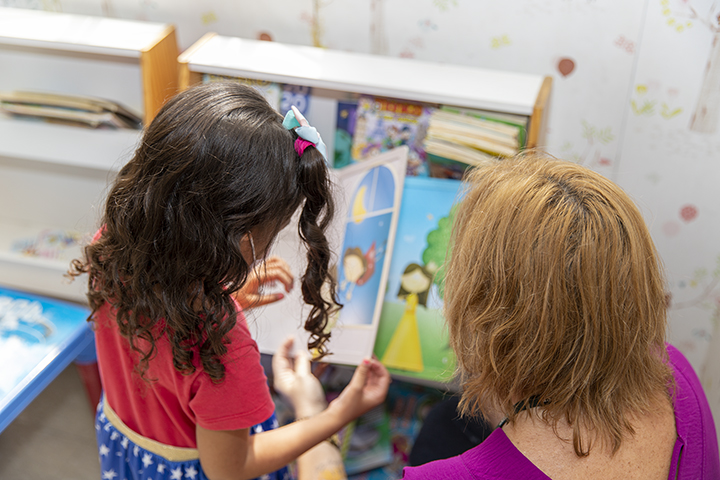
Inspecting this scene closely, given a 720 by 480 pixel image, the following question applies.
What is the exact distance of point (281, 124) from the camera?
749 millimetres

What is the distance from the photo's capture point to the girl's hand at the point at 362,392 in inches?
→ 41.9

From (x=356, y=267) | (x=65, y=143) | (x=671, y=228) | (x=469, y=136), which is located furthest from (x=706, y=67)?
(x=65, y=143)

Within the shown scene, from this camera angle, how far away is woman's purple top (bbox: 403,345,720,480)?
686 mm

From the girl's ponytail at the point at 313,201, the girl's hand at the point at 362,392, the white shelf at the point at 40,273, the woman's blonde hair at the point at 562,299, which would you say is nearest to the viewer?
the woman's blonde hair at the point at 562,299

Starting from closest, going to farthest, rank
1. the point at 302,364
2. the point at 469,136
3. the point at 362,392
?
the point at 362,392
the point at 302,364
the point at 469,136

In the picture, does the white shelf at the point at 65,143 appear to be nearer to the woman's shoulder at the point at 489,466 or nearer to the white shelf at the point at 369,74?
the white shelf at the point at 369,74

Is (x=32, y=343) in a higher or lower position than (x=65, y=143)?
lower

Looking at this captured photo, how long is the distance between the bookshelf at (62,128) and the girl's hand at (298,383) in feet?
1.96

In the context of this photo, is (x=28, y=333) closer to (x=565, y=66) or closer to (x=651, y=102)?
(x=565, y=66)

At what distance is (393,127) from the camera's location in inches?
56.4

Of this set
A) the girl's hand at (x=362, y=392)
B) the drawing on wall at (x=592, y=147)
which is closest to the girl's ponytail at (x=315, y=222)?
the girl's hand at (x=362, y=392)

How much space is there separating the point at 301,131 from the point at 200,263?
23 cm

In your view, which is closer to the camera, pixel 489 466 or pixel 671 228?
pixel 489 466

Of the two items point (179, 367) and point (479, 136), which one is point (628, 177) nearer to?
point (479, 136)
